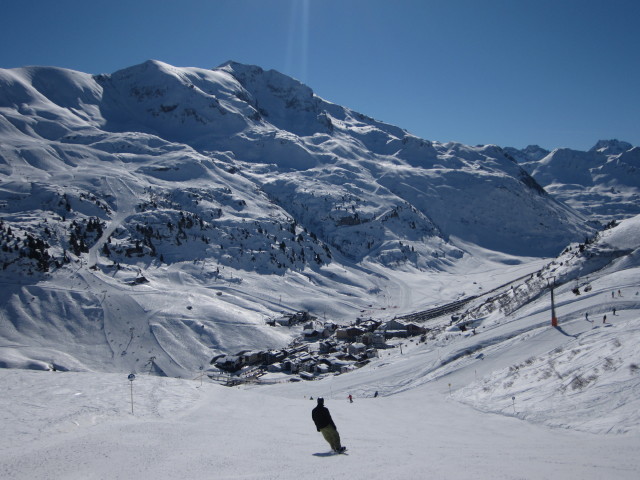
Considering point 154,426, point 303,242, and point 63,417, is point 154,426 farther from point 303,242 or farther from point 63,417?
point 303,242

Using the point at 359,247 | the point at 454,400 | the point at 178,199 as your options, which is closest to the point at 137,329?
the point at 454,400

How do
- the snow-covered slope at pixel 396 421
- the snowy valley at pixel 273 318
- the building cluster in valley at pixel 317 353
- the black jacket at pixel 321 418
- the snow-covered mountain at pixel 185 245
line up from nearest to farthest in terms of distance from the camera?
1. the snow-covered slope at pixel 396 421
2. the black jacket at pixel 321 418
3. the snowy valley at pixel 273 318
4. the building cluster in valley at pixel 317 353
5. the snow-covered mountain at pixel 185 245

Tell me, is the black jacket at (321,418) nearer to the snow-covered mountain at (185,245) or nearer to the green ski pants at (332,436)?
the green ski pants at (332,436)

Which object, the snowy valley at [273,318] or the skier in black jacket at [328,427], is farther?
the snowy valley at [273,318]

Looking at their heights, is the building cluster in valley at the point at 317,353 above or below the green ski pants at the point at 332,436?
below

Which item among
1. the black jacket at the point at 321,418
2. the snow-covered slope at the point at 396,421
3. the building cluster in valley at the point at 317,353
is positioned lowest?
the building cluster in valley at the point at 317,353

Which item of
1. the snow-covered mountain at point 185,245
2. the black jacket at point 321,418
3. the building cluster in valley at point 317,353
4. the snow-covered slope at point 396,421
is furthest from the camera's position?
the snow-covered mountain at point 185,245

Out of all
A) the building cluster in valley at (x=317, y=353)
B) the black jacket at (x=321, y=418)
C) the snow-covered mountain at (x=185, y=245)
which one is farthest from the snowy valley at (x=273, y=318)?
the building cluster in valley at (x=317, y=353)

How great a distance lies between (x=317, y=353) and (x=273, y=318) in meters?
23.5

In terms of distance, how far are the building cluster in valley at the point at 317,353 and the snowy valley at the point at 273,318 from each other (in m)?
2.32

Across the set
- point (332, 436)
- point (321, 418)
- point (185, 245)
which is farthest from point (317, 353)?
point (185, 245)

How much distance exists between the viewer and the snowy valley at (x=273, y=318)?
11109 millimetres

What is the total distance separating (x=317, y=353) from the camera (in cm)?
6531

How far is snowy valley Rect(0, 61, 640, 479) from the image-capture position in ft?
36.4
